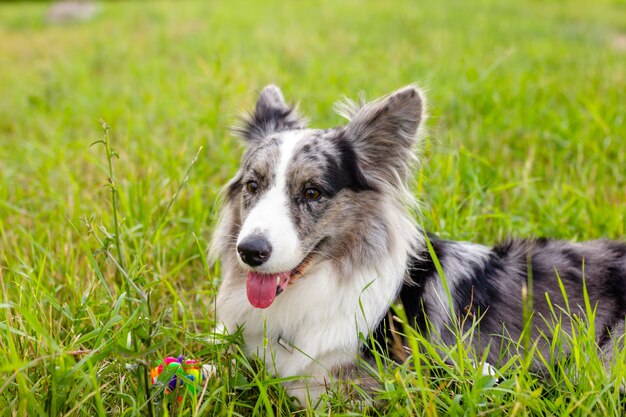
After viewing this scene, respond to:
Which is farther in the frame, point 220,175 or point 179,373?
point 220,175

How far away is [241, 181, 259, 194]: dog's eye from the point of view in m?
2.76

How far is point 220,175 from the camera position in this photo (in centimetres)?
471

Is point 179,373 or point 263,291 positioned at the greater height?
point 263,291

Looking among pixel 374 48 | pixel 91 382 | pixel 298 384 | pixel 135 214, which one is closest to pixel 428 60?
pixel 374 48

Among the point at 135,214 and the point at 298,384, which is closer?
the point at 298,384

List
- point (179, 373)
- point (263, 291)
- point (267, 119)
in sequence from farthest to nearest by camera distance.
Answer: point (267, 119) → point (263, 291) → point (179, 373)

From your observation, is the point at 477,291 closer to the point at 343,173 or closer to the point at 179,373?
the point at 343,173

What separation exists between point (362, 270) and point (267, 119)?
108 cm

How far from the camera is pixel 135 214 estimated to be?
3842 millimetres

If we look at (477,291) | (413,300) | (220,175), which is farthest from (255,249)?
(220,175)

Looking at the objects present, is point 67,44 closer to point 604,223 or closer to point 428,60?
point 428,60

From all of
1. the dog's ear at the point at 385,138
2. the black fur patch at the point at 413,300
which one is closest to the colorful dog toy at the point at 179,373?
the black fur patch at the point at 413,300

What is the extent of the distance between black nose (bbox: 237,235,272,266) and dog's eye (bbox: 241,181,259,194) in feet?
1.38

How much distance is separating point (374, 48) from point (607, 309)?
→ 6880 mm
